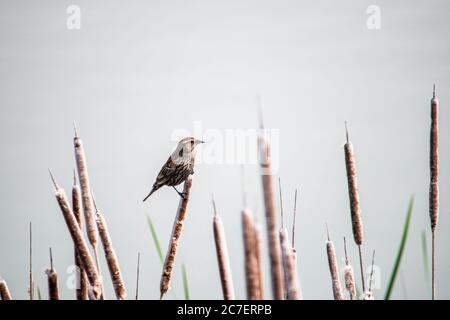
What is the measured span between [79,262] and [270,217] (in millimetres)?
1066

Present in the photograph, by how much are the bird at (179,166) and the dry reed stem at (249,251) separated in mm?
1823

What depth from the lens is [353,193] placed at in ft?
5.96

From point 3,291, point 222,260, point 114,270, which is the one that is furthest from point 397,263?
point 3,291

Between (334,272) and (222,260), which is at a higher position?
(222,260)

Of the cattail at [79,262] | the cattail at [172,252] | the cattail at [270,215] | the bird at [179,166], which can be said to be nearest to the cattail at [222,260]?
the cattail at [172,252]

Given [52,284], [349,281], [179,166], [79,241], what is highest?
[179,166]

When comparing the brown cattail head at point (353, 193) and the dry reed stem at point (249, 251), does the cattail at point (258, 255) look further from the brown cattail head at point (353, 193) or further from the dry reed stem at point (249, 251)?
the brown cattail head at point (353, 193)

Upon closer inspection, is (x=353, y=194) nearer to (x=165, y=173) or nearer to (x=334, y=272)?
(x=334, y=272)

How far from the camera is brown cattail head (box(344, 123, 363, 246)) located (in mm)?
1799

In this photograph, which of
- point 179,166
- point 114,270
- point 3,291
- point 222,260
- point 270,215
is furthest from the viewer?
point 179,166

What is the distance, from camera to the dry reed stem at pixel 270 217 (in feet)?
3.52
